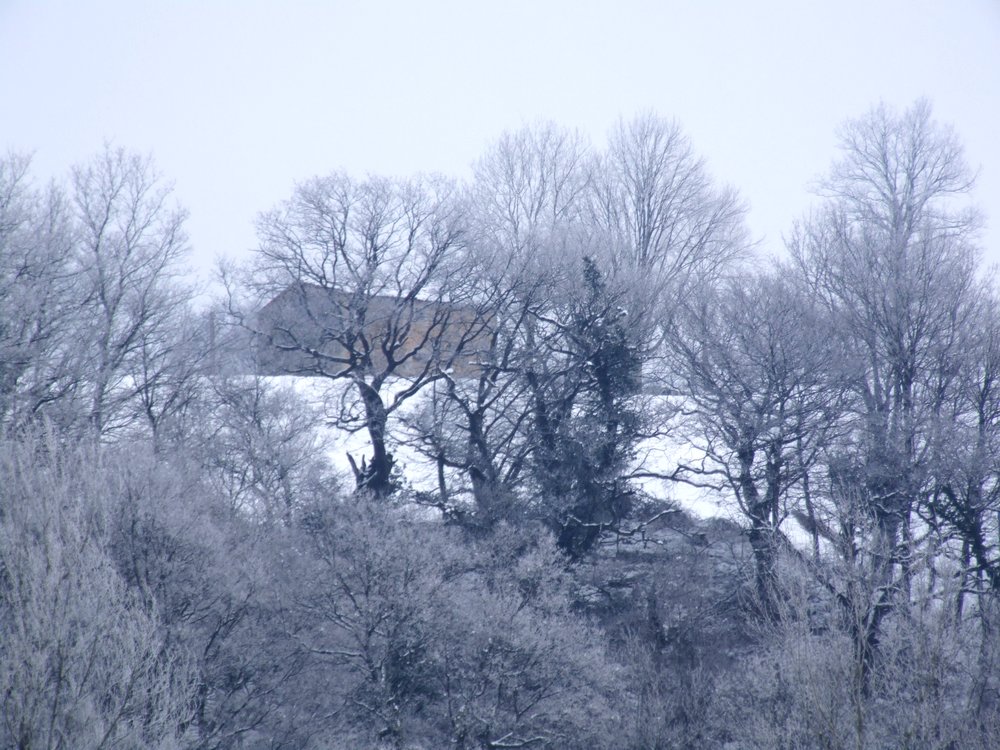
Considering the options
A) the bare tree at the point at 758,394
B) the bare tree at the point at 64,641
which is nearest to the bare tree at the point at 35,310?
the bare tree at the point at 64,641

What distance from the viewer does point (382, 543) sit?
70.5 feet

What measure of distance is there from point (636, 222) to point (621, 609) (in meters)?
19.2

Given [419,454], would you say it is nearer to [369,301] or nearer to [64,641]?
[369,301]

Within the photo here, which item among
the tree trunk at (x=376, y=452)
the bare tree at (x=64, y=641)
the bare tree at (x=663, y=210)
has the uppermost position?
the bare tree at (x=663, y=210)

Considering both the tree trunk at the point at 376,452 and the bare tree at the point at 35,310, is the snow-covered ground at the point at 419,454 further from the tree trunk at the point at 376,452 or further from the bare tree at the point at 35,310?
the bare tree at the point at 35,310

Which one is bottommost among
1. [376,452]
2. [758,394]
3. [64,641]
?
[64,641]

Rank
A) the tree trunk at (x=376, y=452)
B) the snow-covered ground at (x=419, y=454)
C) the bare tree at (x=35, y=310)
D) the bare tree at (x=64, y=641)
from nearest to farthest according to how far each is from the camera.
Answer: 1. the bare tree at (x=64, y=641)
2. the bare tree at (x=35, y=310)
3. the tree trunk at (x=376, y=452)
4. the snow-covered ground at (x=419, y=454)

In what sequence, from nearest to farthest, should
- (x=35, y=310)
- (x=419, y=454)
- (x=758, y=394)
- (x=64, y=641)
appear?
(x=64, y=641) < (x=35, y=310) < (x=758, y=394) < (x=419, y=454)

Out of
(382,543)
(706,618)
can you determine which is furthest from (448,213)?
(706,618)

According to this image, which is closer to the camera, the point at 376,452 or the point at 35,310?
the point at 35,310

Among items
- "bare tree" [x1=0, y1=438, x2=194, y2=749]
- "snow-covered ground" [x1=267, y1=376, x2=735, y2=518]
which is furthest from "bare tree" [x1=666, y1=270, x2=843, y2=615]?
"bare tree" [x1=0, y1=438, x2=194, y2=749]

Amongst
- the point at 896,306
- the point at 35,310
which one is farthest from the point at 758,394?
the point at 35,310

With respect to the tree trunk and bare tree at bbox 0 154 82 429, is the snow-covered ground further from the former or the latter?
bare tree at bbox 0 154 82 429

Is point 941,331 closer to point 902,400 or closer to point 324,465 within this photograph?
point 902,400
